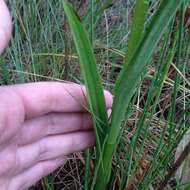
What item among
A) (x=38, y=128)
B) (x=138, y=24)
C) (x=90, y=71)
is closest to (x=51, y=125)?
(x=38, y=128)

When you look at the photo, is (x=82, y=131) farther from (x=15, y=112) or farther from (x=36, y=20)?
(x=36, y=20)

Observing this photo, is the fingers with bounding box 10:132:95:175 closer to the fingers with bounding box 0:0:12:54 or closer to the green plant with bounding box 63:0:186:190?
the green plant with bounding box 63:0:186:190

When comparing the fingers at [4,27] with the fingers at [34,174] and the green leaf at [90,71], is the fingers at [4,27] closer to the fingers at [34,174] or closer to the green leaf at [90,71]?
the green leaf at [90,71]

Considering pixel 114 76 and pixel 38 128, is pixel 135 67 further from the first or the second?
pixel 114 76

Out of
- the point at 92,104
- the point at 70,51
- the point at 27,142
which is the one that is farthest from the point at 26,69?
the point at 92,104

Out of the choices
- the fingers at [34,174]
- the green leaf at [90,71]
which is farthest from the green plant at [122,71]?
the fingers at [34,174]

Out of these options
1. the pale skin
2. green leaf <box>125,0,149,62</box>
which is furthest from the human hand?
green leaf <box>125,0,149,62</box>
